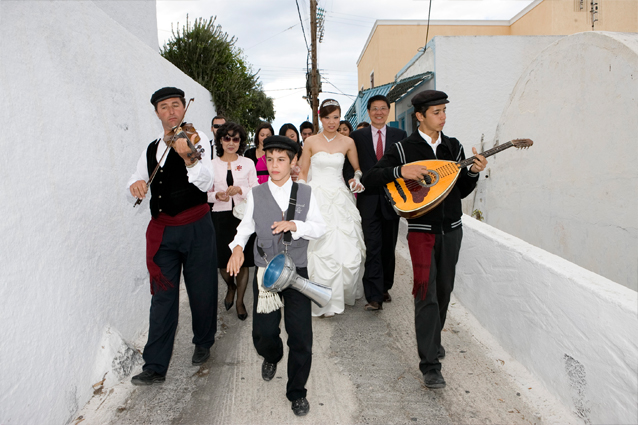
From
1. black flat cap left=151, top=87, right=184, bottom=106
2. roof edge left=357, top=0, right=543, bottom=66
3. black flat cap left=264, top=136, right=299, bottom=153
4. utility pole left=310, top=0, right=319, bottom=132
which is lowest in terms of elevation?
black flat cap left=264, top=136, right=299, bottom=153

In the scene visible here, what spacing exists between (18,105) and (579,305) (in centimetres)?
380

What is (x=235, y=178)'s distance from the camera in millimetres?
5145

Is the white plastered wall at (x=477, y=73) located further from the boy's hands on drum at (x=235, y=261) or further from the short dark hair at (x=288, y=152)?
the boy's hands on drum at (x=235, y=261)

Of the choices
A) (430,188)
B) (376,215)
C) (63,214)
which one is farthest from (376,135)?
(63,214)

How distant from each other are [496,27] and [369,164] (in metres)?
22.2

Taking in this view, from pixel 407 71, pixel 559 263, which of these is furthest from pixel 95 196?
pixel 407 71

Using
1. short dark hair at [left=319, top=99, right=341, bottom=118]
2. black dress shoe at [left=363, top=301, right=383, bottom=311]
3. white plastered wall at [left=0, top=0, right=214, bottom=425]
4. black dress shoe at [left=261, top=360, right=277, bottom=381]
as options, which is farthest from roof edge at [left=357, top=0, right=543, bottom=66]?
black dress shoe at [left=261, top=360, right=277, bottom=381]

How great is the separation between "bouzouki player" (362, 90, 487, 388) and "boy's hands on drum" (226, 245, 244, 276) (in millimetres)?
1371

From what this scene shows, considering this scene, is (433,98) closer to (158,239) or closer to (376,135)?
(376,135)

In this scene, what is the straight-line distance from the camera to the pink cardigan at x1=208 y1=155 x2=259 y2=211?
201 inches

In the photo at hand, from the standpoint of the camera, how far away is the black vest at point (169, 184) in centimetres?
348

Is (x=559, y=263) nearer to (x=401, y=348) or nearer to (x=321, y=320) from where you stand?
(x=401, y=348)

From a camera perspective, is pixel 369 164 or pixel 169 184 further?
pixel 369 164

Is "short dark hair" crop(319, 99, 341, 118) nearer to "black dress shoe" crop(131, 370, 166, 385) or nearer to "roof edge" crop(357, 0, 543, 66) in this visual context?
"black dress shoe" crop(131, 370, 166, 385)
